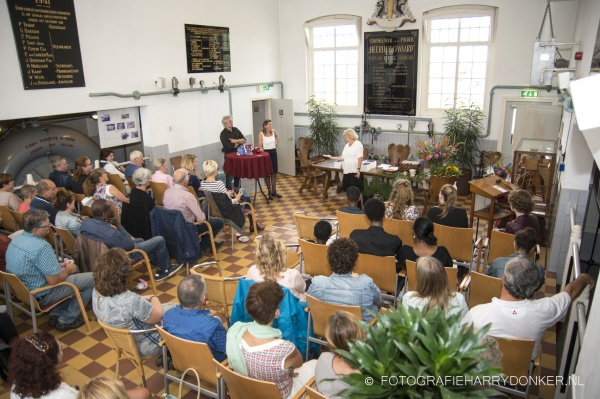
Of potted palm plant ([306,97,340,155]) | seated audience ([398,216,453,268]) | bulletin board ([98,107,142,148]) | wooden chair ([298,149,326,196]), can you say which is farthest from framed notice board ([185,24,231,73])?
seated audience ([398,216,453,268])

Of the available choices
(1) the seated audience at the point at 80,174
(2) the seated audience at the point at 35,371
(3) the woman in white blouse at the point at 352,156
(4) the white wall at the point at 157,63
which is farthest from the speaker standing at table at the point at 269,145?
(2) the seated audience at the point at 35,371

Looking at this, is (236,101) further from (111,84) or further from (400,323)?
(400,323)

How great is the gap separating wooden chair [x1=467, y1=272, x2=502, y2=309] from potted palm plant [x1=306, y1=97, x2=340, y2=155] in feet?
23.7

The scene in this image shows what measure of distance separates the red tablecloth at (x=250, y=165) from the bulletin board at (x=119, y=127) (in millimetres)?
1787

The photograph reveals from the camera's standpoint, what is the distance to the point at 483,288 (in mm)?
3508

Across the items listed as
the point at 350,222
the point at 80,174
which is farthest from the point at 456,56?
the point at 80,174

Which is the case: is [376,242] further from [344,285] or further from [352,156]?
[352,156]

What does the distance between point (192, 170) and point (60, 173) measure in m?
1.87

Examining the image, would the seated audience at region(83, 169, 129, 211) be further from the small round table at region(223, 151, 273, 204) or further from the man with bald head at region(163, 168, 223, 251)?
the small round table at region(223, 151, 273, 204)

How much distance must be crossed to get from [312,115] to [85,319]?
7401 millimetres

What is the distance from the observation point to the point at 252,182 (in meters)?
9.88

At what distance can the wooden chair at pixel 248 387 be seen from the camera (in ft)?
7.53

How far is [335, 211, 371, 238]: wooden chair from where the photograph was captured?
506 cm

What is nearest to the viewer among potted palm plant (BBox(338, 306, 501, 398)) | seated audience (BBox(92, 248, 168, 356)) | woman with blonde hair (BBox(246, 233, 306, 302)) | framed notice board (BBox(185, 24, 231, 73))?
potted palm plant (BBox(338, 306, 501, 398))
